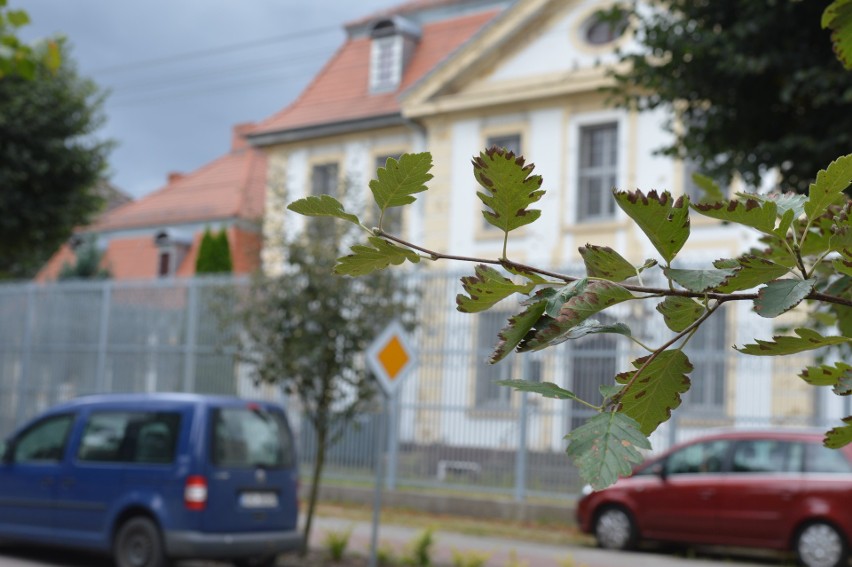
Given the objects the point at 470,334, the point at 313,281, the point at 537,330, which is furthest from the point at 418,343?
the point at 537,330

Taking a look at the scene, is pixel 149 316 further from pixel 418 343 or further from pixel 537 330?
pixel 537 330

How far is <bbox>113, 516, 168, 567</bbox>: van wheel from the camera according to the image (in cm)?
1127

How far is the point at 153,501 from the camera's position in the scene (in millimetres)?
11320

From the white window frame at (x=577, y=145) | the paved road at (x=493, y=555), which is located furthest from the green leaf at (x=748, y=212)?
the white window frame at (x=577, y=145)

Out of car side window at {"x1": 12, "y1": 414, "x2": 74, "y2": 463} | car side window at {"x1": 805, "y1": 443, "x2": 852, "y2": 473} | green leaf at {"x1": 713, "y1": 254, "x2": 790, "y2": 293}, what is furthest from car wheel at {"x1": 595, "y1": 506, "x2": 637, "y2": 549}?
green leaf at {"x1": 713, "y1": 254, "x2": 790, "y2": 293}

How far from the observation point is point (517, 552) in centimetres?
1402

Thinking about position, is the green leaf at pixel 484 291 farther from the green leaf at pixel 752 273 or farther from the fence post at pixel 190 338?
the fence post at pixel 190 338

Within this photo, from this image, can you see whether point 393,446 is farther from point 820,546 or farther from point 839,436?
point 839,436

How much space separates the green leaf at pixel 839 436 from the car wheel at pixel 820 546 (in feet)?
39.7

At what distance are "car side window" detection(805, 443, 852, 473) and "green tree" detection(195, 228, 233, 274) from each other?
20.9 meters

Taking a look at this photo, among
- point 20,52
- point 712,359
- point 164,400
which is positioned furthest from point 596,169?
point 20,52

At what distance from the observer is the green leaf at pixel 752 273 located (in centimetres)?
131

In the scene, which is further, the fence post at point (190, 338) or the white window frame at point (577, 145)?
the white window frame at point (577, 145)

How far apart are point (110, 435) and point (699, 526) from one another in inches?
260
